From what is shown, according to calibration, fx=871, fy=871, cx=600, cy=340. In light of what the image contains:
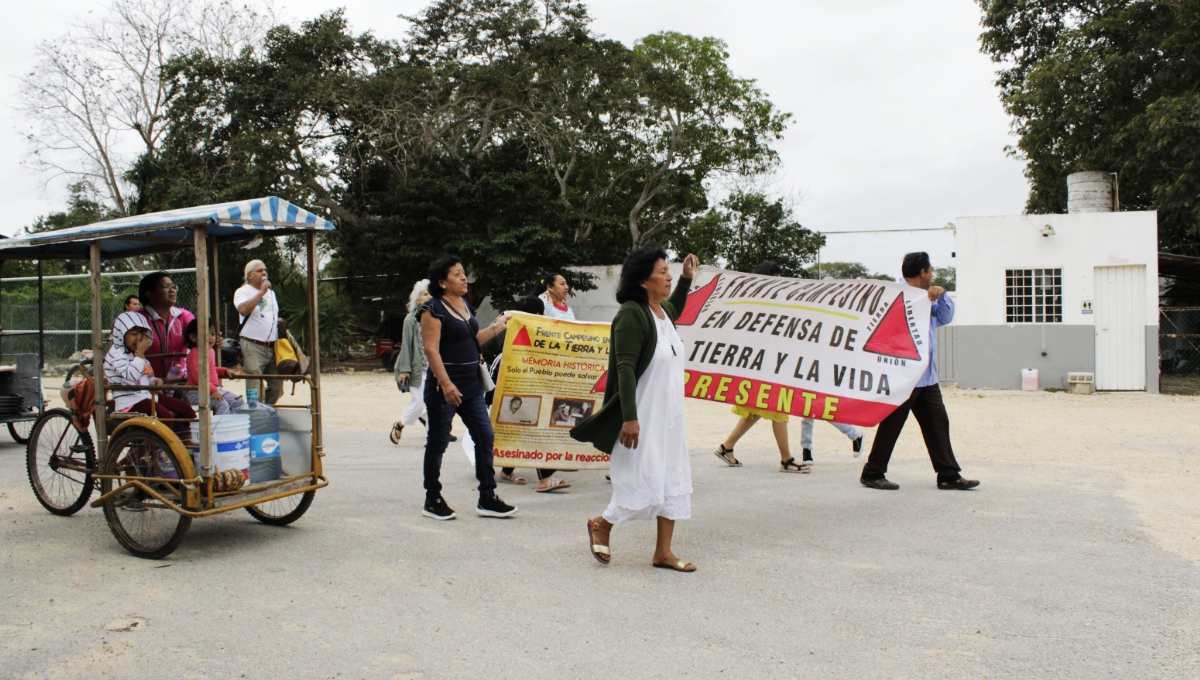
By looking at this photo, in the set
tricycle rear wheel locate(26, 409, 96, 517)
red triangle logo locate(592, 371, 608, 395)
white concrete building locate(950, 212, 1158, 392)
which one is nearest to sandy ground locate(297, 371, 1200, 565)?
white concrete building locate(950, 212, 1158, 392)

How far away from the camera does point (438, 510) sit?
20.2 feet

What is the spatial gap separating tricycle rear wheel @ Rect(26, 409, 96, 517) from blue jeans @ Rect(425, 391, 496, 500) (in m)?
2.37

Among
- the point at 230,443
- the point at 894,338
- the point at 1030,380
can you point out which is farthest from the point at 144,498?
the point at 1030,380

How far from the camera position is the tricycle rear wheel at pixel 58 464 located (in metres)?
6.18

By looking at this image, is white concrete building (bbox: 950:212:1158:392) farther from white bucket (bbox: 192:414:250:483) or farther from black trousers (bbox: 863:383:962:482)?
white bucket (bbox: 192:414:250:483)

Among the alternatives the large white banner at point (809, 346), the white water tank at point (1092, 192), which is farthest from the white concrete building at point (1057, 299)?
the large white banner at point (809, 346)

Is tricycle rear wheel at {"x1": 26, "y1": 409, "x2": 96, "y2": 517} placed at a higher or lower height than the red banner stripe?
lower

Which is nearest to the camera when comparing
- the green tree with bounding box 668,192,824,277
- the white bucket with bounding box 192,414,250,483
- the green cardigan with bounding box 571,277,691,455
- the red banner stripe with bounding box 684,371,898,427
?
the green cardigan with bounding box 571,277,691,455

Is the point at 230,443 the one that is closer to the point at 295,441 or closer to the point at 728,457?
the point at 295,441

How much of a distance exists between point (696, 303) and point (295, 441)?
3.46 meters

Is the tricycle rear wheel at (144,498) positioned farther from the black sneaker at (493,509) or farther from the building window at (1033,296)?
the building window at (1033,296)

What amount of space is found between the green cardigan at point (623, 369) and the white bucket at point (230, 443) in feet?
6.67

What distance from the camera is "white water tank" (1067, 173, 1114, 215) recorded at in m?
19.3

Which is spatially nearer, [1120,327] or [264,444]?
[264,444]
